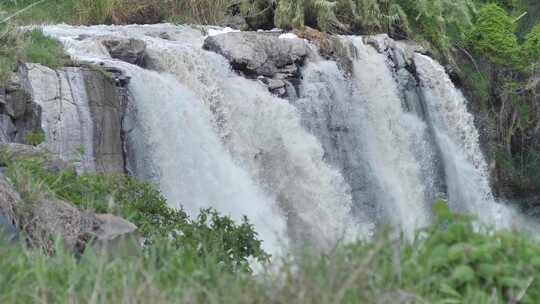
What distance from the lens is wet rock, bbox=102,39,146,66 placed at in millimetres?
12188

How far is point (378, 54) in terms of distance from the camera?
55.2ft

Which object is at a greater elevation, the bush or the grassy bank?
the grassy bank

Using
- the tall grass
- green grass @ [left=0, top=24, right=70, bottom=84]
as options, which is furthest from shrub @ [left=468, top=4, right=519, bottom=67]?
green grass @ [left=0, top=24, right=70, bottom=84]

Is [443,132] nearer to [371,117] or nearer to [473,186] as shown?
[473,186]

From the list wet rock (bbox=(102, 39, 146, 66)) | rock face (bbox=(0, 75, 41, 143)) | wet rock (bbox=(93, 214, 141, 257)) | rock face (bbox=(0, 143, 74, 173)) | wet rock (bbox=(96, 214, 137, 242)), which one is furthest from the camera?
wet rock (bbox=(102, 39, 146, 66))

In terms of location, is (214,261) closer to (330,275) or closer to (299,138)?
(330,275)

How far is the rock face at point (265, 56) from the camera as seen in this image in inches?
538

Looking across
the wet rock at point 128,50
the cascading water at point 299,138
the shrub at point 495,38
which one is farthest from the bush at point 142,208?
the shrub at point 495,38

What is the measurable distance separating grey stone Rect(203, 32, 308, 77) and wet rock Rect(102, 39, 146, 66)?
1.59 m

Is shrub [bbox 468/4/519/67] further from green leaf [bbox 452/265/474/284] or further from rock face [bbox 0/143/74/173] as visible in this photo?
green leaf [bbox 452/265/474/284]

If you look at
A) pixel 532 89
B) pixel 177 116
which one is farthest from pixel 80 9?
pixel 532 89

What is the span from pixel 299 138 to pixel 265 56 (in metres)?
1.72

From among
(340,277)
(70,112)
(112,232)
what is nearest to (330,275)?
(340,277)

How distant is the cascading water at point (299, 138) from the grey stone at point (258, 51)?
25 cm
